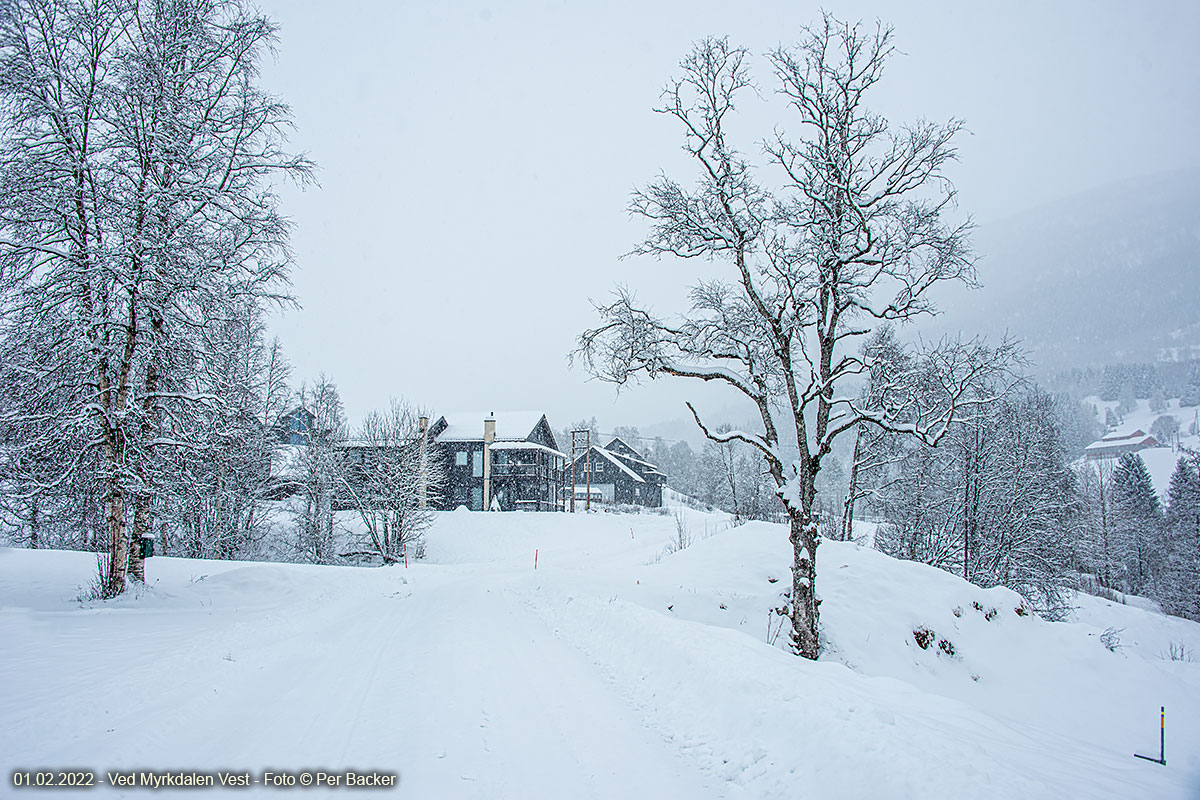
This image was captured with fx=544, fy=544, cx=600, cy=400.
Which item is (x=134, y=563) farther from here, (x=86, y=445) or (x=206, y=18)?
(x=206, y=18)

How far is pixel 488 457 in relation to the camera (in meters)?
47.9

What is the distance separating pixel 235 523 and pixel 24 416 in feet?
59.5

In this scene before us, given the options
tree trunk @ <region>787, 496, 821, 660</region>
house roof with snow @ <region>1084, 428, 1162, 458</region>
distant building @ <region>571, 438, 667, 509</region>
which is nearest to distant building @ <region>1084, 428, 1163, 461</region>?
house roof with snow @ <region>1084, 428, 1162, 458</region>

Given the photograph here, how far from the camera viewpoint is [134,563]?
1271cm

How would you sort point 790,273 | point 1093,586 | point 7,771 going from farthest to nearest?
point 1093,586
point 790,273
point 7,771

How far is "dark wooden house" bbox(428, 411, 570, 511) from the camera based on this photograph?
156 ft

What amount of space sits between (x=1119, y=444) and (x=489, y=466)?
141726 millimetres

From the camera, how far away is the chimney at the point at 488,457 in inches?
1847

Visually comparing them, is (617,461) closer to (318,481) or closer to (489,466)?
(489,466)

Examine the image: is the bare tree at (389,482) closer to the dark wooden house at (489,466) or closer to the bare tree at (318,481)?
the bare tree at (318,481)

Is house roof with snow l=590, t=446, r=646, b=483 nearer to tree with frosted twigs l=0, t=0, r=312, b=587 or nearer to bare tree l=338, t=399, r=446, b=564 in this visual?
bare tree l=338, t=399, r=446, b=564

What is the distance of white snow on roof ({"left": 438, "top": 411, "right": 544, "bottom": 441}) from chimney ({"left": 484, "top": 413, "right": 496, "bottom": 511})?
0.76 metres

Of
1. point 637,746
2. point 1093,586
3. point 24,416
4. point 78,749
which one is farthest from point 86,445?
point 1093,586

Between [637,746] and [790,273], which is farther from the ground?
[790,273]
